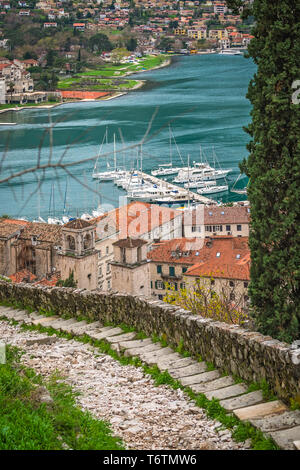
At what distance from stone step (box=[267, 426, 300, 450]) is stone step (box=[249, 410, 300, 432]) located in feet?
0.25

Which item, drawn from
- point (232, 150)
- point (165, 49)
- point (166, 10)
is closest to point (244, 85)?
point (232, 150)

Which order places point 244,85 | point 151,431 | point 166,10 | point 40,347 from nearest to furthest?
point 151,431 → point 40,347 → point 244,85 → point 166,10

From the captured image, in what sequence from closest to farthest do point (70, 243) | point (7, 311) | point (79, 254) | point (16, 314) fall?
1. point (16, 314)
2. point (7, 311)
3. point (79, 254)
4. point (70, 243)

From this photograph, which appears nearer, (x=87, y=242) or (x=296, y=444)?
(x=296, y=444)

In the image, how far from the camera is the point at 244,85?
98812 mm

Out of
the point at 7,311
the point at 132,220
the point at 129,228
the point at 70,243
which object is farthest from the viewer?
the point at 132,220

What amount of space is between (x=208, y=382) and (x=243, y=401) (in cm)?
54

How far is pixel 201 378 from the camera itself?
4859mm

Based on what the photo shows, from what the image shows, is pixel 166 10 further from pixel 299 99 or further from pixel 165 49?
pixel 299 99

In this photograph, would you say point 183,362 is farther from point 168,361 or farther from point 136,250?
point 136,250

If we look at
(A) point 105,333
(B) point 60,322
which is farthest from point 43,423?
(B) point 60,322

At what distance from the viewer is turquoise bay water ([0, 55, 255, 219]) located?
150 feet

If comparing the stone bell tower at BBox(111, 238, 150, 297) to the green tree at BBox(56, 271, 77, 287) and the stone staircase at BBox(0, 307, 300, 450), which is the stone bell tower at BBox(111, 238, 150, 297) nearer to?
the green tree at BBox(56, 271, 77, 287)
